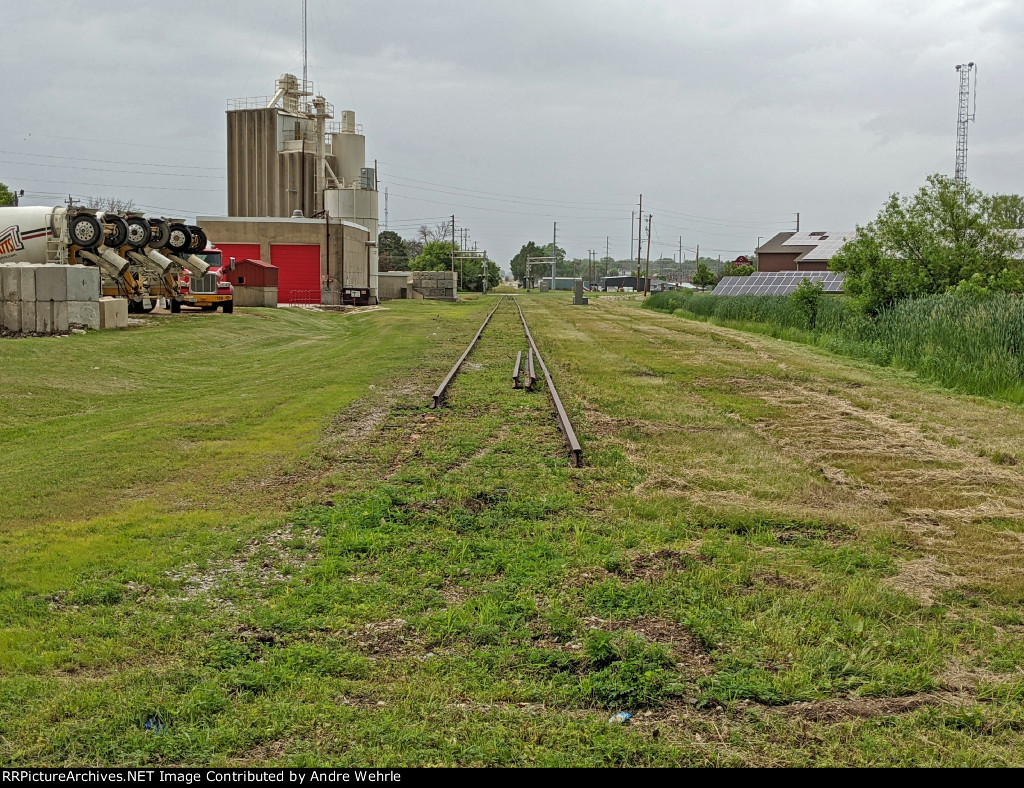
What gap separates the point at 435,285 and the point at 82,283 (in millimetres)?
57911

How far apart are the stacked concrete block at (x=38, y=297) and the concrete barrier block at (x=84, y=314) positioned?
0.10 ft

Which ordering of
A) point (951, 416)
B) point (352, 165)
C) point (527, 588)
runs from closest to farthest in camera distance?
point (527, 588) < point (951, 416) < point (352, 165)

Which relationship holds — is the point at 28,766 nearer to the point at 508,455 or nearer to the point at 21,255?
the point at 508,455

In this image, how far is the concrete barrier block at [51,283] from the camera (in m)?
24.3

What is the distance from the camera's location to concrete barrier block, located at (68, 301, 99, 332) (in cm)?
2555

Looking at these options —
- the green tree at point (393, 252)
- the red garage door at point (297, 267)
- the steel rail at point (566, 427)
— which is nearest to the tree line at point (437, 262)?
the green tree at point (393, 252)

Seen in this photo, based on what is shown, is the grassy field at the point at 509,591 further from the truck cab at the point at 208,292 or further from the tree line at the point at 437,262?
the tree line at the point at 437,262

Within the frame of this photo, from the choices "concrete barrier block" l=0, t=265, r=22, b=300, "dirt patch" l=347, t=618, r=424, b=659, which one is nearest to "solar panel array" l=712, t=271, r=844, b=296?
"concrete barrier block" l=0, t=265, r=22, b=300

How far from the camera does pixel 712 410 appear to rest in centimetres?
1492

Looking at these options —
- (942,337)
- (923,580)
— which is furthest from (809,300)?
(923,580)

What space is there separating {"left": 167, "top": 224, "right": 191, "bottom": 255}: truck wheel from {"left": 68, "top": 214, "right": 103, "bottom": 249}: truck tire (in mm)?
4864

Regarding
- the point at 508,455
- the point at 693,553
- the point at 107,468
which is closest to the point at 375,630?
the point at 693,553

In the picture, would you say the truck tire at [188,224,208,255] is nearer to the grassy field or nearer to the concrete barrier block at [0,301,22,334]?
the concrete barrier block at [0,301,22,334]

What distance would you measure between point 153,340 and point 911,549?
23401 millimetres
